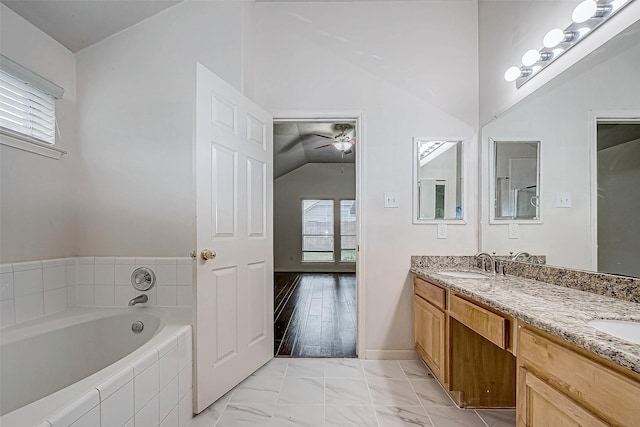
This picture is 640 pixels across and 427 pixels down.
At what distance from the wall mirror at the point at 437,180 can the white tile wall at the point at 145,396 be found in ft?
6.39

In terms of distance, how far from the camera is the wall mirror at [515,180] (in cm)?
202

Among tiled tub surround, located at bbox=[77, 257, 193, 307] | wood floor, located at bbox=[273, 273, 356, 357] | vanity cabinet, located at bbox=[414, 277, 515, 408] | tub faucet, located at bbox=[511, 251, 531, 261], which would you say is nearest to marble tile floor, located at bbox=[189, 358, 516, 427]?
vanity cabinet, located at bbox=[414, 277, 515, 408]

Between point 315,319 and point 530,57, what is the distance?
3159 mm

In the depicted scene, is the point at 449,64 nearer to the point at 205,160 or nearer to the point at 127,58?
the point at 205,160

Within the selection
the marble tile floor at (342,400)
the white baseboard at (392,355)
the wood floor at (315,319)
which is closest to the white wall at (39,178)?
the marble tile floor at (342,400)

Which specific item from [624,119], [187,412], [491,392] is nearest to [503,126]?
[624,119]

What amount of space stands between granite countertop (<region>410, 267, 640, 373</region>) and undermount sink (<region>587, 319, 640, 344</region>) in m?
0.03

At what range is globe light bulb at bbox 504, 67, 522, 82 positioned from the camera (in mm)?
2113

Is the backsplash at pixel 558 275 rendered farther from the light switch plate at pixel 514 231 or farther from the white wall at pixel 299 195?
the white wall at pixel 299 195

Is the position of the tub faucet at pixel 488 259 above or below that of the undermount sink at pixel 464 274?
above

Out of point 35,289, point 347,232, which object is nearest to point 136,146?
point 35,289

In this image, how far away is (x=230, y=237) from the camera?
2.11m

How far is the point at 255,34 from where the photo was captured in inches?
105

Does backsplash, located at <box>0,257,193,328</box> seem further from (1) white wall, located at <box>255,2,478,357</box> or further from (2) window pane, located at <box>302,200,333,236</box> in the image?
(2) window pane, located at <box>302,200,333,236</box>
